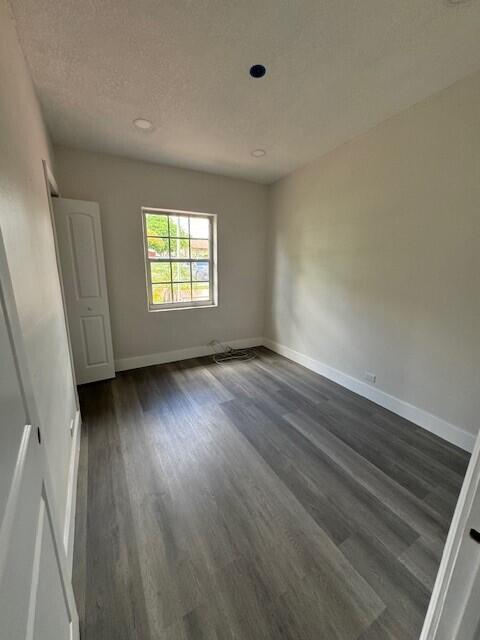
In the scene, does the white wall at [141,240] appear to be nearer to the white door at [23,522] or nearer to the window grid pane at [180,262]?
the window grid pane at [180,262]

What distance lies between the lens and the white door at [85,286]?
265cm

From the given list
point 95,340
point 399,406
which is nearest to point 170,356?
point 95,340

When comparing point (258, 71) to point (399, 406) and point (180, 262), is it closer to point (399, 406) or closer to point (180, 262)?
point (180, 262)

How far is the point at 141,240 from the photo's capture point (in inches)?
129

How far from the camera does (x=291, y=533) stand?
1380 millimetres

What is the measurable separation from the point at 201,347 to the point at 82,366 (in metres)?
1.59

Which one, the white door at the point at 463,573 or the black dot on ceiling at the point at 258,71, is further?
the black dot on ceiling at the point at 258,71

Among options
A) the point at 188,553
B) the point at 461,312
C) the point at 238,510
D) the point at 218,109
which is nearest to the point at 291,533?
the point at 238,510

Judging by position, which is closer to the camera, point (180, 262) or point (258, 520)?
point (258, 520)

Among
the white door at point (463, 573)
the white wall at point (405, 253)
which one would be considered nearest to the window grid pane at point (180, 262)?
the white wall at point (405, 253)

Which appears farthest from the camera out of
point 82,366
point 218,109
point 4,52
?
point 82,366

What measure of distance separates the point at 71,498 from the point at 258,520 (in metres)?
1.08

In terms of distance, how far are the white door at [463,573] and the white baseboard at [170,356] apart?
11.2 ft

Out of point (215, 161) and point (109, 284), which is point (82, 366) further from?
point (215, 161)
